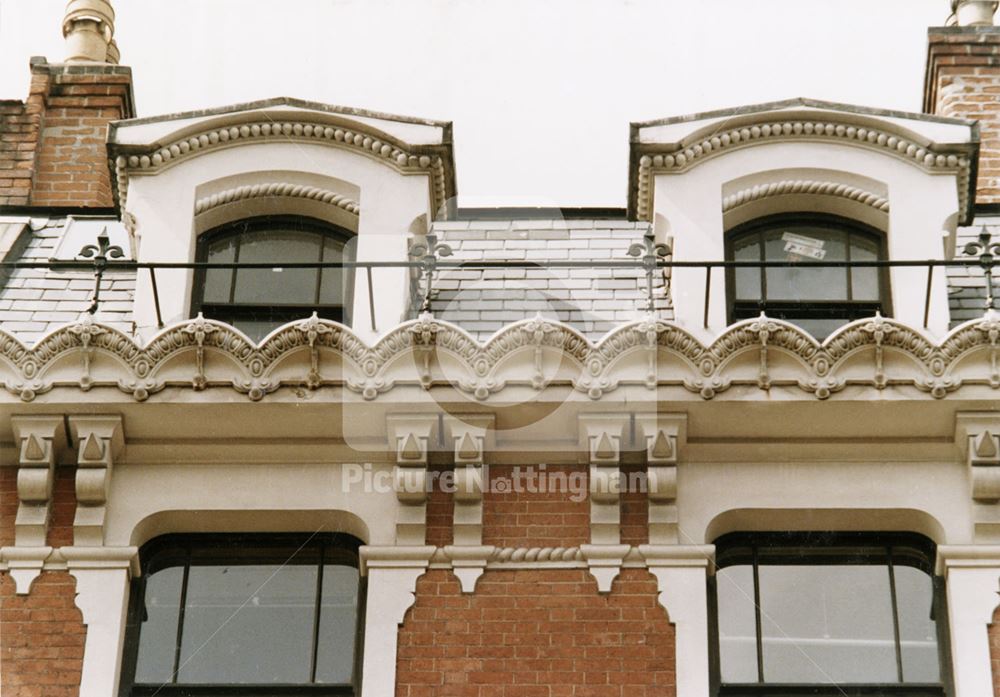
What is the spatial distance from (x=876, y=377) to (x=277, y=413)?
399 centimetres

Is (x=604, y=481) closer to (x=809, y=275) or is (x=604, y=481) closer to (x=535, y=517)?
(x=535, y=517)

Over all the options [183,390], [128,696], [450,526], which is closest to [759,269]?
[450,526]

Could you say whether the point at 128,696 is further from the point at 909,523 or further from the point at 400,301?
the point at 909,523

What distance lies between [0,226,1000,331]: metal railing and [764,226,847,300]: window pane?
0.30 metres

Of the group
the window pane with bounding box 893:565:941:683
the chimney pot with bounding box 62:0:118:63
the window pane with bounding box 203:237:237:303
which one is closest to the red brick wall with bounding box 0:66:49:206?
the chimney pot with bounding box 62:0:118:63

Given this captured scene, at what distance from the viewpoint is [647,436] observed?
1399 centimetres

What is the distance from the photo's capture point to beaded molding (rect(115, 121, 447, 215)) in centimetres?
1584

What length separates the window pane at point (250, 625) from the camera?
45.0ft

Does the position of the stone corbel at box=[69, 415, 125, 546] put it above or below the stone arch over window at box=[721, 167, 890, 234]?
below

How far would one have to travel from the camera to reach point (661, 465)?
14.0 meters

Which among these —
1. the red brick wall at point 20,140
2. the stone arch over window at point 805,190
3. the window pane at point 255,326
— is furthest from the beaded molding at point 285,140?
the red brick wall at point 20,140

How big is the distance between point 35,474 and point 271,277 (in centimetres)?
256

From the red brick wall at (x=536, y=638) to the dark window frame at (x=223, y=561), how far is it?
50cm

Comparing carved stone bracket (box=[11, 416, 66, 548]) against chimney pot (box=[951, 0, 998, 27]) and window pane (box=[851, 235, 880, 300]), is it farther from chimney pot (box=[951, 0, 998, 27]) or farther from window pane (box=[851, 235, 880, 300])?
chimney pot (box=[951, 0, 998, 27])
